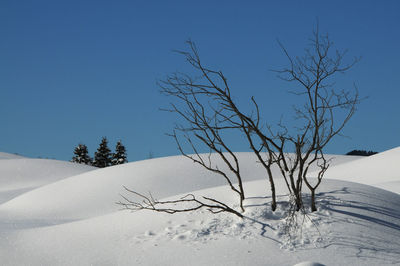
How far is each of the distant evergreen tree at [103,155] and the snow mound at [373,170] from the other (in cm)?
2080

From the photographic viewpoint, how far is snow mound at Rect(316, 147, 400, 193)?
36.3 ft

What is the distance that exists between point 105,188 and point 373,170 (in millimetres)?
7128

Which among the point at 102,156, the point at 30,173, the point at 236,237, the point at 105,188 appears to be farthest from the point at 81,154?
the point at 236,237

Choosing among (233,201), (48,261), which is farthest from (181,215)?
(48,261)

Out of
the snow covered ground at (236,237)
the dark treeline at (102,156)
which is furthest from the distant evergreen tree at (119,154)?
the snow covered ground at (236,237)

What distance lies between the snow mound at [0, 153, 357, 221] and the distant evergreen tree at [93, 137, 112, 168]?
20.2 m

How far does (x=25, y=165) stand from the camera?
1627 cm

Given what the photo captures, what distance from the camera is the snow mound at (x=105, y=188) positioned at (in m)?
8.91

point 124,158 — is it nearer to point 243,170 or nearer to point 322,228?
point 243,170

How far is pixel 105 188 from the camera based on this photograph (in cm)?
976

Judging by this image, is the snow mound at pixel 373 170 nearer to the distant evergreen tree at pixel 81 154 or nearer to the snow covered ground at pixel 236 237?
the snow covered ground at pixel 236 237

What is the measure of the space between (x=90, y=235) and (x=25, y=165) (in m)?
12.4

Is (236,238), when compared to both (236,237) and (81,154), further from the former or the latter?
(81,154)

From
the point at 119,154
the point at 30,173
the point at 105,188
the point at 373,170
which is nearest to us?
the point at 105,188
